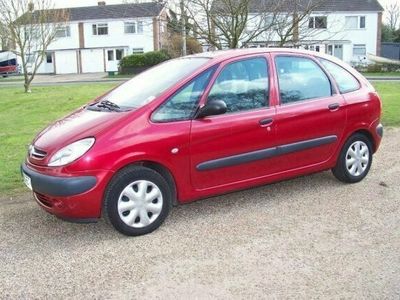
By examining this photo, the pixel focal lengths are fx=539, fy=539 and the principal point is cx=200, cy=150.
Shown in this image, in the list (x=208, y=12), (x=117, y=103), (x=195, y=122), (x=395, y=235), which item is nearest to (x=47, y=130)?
(x=117, y=103)

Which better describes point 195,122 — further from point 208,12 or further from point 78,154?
point 208,12

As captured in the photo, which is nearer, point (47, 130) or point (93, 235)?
point (93, 235)

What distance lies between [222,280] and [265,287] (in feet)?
1.05

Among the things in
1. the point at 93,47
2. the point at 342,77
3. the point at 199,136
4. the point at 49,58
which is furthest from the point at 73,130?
the point at 49,58

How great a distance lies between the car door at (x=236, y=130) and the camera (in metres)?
5.06

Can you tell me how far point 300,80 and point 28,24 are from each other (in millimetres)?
21959

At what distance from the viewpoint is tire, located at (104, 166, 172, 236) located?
4664 mm

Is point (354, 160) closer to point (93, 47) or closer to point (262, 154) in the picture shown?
point (262, 154)

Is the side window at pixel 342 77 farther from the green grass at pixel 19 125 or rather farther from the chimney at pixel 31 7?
the chimney at pixel 31 7

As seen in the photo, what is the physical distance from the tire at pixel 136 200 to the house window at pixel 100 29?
5133 centimetres

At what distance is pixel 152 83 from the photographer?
5.49 metres

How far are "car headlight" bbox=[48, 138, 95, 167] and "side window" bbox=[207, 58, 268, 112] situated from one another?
126cm

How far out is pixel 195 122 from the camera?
5012mm

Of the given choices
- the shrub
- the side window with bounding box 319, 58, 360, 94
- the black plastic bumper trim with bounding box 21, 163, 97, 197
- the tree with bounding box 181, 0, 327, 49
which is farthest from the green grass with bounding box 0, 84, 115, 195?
the shrub
